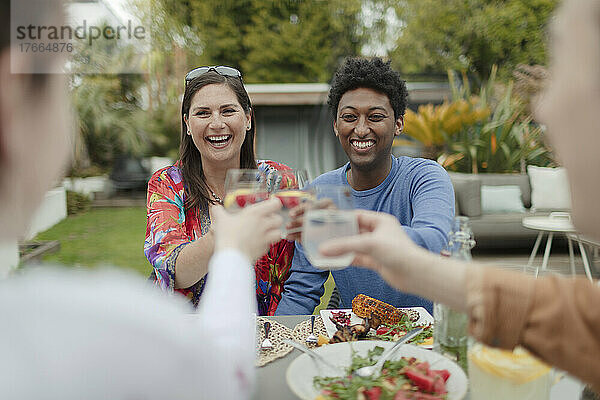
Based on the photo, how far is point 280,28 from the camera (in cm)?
2005

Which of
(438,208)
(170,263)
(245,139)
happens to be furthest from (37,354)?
(245,139)

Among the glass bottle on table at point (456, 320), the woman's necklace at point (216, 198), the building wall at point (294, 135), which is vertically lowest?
the glass bottle on table at point (456, 320)

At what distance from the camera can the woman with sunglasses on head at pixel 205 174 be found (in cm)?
206

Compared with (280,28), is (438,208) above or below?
below

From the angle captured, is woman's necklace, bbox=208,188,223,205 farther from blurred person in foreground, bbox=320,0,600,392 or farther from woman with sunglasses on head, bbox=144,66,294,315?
blurred person in foreground, bbox=320,0,600,392

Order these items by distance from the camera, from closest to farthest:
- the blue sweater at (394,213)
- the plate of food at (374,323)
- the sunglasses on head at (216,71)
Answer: the plate of food at (374,323) → the blue sweater at (394,213) → the sunglasses on head at (216,71)

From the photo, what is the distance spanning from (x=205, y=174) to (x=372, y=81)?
0.90 metres

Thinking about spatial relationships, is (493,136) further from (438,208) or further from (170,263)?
(170,263)

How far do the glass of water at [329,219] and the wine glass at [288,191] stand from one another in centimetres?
3

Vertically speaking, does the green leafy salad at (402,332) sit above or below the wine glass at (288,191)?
below

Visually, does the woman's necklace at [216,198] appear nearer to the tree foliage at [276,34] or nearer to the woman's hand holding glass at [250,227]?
the woman's hand holding glass at [250,227]

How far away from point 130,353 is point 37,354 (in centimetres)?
13

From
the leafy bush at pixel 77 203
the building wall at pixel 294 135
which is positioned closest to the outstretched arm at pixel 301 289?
the building wall at pixel 294 135

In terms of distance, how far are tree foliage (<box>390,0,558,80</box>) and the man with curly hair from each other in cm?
1637
